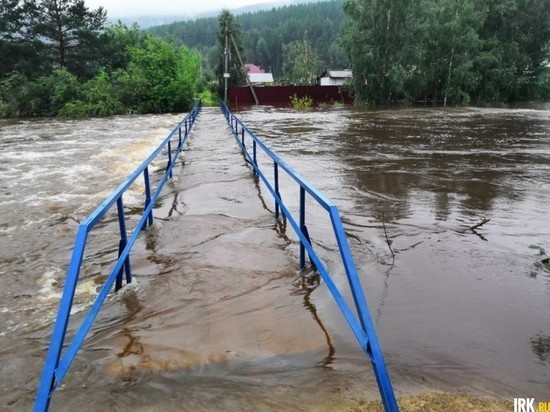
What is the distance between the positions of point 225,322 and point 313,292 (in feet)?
2.81

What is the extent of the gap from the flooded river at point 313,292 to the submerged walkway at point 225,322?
0.05 ft

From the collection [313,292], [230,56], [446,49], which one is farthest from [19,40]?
[313,292]

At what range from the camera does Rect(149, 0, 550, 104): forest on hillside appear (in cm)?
3103

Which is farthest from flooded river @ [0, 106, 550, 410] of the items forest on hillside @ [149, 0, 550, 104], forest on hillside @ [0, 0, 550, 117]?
forest on hillside @ [149, 0, 550, 104]

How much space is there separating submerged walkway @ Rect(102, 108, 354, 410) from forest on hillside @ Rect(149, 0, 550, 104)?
28441 millimetres

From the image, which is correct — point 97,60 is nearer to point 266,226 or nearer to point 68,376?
point 266,226

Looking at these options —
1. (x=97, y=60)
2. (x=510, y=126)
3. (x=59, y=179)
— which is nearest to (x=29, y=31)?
(x=97, y=60)

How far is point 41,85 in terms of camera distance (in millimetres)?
29219

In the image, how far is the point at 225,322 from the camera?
→ 11.0ft

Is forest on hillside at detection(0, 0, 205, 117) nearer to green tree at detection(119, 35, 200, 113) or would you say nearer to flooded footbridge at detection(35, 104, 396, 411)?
green tree at detection(119, 35, 200, 113)

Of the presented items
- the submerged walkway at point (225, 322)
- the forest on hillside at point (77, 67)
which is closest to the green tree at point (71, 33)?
the forest on hillside at point (77, 67)

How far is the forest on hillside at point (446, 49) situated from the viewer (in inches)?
1222

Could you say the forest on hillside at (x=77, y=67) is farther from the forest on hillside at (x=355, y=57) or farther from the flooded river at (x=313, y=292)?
the flooded river at (x=313, y=292)

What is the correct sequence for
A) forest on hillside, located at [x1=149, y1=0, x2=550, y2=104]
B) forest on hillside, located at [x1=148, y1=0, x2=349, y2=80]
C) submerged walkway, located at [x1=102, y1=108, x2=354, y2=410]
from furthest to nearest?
forest on hillside, located at [x1=148, y1=0, x2=349, y2=80] → forest on hillside, located at [x1=149, y1=0, x2=550, y2=104] → submerged walkway, located at [x1=102, y1=108, x2=354, y2=410]
